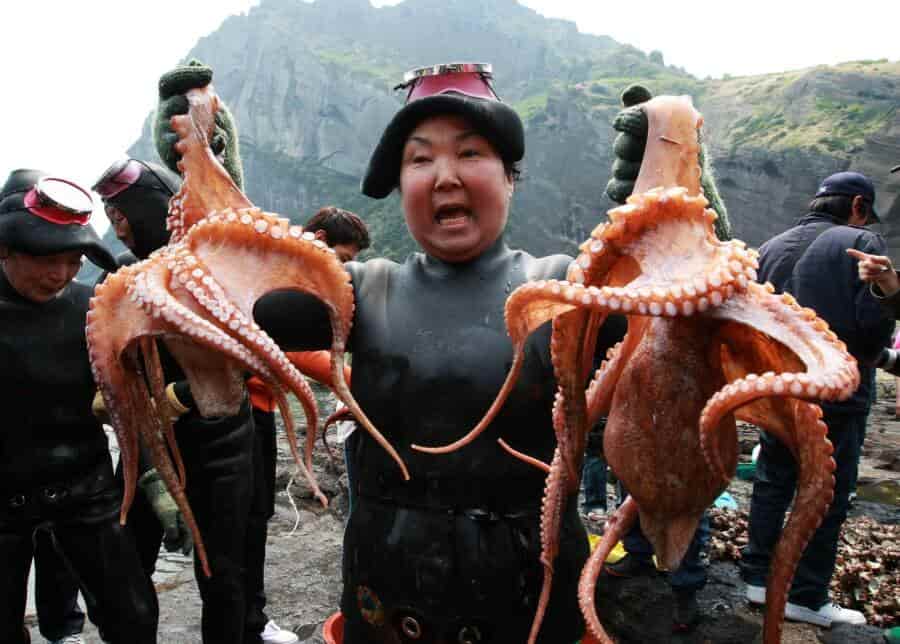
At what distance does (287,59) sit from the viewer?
85.2 meters

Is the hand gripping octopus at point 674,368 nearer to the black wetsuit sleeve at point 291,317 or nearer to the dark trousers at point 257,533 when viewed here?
the black wetsuit sleeve at point 291,317

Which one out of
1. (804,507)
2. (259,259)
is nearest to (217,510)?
(259,259)

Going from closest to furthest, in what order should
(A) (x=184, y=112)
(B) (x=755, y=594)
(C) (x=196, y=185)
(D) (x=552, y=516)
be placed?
1. (D) (x=552, y=516)
2. (C) (x=196, y=185)
3. (A) (x=184, y=112)
4. (B) (x=755, y=594)

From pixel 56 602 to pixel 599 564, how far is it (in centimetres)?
355

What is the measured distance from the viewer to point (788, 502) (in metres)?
4.13

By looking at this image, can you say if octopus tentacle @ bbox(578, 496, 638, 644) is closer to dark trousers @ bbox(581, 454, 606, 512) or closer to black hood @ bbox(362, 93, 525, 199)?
black hood @ bbox(362, 93, 525, 199)

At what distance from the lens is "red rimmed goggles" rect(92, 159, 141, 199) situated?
281 centimetres

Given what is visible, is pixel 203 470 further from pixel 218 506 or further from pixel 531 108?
pixel 531 108

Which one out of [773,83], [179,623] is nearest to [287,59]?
[773,83]

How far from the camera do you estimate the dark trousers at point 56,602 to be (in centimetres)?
341

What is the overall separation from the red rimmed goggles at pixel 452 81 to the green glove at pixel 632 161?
346mm

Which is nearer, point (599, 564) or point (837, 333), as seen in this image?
point (599, 564)

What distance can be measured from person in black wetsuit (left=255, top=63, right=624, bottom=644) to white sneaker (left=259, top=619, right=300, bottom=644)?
2590 millimetres

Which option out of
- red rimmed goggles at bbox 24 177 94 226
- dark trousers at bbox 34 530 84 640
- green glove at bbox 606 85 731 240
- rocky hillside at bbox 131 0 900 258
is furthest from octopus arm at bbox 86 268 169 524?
rocky hillside at bbox 131 0 900 258
